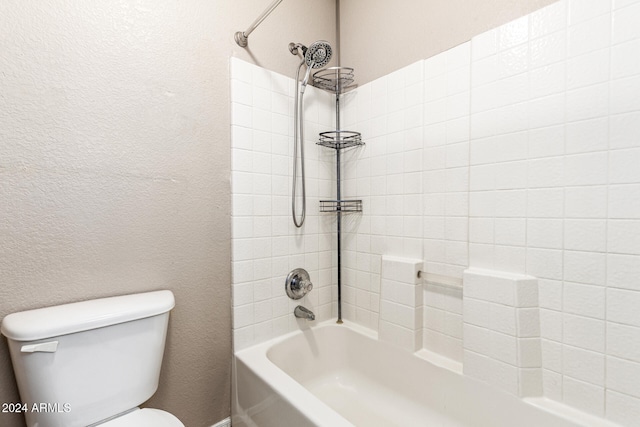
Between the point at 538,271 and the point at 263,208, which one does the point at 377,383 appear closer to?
the point at 538,271

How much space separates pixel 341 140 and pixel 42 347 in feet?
5.17

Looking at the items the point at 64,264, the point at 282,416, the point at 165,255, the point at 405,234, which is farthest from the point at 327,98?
the point at 282,416

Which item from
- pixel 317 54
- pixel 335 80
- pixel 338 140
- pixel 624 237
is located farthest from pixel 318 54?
pixel 624 237

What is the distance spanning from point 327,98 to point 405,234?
95 cm

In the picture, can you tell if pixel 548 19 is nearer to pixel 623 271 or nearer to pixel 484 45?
pixel 484 45

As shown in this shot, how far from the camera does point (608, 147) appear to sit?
38.8 inches

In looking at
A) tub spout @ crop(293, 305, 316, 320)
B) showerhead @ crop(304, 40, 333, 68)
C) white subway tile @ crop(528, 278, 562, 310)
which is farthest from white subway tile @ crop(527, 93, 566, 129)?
tub spout @ crop(293, 305, 316, 320)

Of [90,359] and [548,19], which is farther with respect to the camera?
[548,19]

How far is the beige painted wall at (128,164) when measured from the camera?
1007 mm

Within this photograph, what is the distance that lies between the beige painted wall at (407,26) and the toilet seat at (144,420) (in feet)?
5.96

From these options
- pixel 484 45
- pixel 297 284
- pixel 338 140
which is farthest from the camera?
pixel 338 140

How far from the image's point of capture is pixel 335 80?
1.82 metres

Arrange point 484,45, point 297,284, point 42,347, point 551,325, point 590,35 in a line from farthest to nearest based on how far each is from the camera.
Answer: point 297,284 → point 484,45 → point 551,325 → point 590,35 → point 42,347

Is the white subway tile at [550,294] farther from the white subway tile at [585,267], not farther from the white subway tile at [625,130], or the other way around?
the white subway tile at [625,130]
